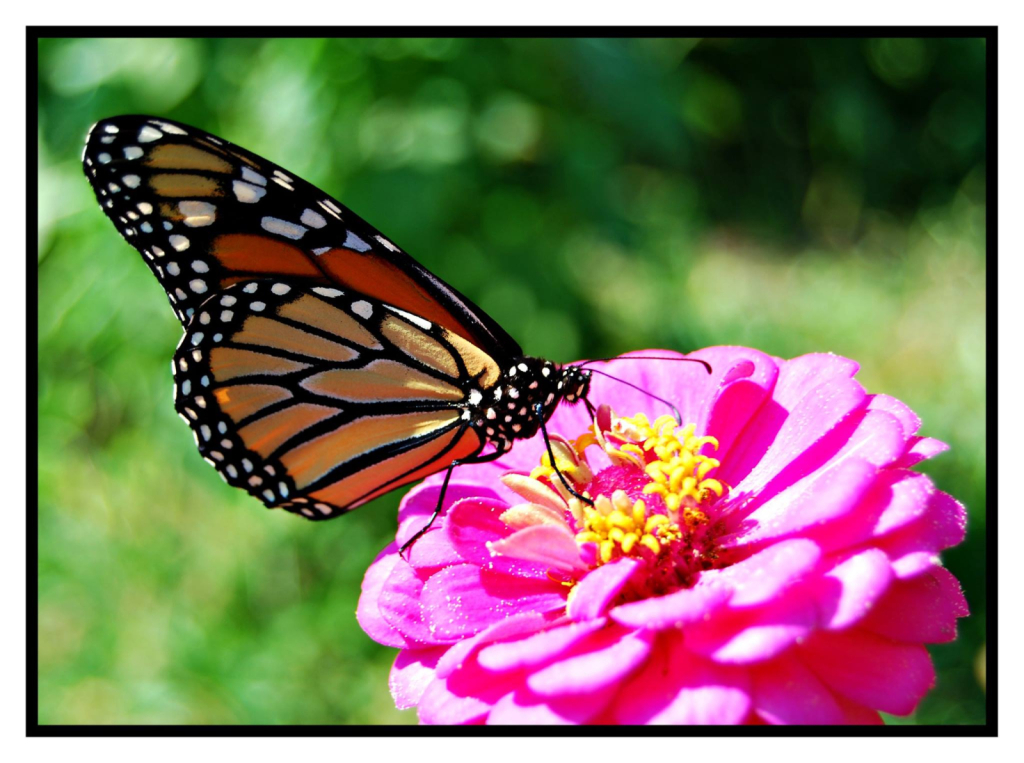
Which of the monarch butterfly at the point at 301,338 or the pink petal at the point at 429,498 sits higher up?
the monarch butterfly at the point at 301,338

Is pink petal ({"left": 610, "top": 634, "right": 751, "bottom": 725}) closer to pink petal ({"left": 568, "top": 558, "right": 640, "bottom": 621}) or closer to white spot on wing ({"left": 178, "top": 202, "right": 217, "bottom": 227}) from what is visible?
pink petal ({"left": 568, "top": 558, "right": 640, "bottom": 621})

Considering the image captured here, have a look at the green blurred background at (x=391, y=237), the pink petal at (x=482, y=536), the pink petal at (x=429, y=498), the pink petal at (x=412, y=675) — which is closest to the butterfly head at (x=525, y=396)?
the pink petal at (x=429, y=498)

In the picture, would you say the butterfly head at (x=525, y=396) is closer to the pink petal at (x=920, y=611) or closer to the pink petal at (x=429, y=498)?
A: the pink petal at (x=429, y=498)

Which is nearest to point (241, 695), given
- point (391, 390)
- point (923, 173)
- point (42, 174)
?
point (391, 390)

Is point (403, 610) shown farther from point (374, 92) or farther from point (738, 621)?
point (374, 92)

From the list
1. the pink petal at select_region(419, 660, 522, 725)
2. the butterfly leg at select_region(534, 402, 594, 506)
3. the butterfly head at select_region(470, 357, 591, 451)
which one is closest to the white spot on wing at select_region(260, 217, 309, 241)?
the butterfly head at select_region(470, 357, 591, 451)

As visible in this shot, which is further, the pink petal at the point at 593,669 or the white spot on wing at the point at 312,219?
the white spot on wing at the point at 312,219

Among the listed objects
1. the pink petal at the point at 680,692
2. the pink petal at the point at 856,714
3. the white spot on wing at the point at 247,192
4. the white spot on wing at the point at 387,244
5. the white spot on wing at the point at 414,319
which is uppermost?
the white spot on wing at the point at 247,192
